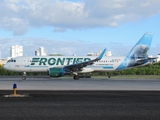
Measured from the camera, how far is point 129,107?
42.1ft

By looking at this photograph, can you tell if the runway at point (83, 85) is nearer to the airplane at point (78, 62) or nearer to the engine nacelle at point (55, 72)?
the engine nacelle at point (55, 72)

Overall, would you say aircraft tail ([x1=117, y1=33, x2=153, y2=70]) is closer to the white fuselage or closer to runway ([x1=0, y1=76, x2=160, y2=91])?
the white fuselage

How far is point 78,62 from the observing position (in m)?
42.2

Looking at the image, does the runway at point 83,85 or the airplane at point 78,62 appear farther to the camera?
the airplane at point 78,62

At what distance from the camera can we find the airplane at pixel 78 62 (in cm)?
4109

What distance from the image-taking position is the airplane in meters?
41.1

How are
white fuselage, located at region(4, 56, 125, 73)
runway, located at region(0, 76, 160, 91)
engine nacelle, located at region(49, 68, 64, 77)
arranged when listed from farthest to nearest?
white fuselage, located at region(4, 56, 125, 73)
engine nacelle, located at region(49, 68, 64, 77)
runway, located at region(0, 76, 160, 91)

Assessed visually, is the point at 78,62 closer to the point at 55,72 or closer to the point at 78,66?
the point at 78,66

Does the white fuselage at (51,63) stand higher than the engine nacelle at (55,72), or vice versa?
the white fuselage at (51,63)

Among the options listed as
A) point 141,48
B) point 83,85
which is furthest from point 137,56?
point 83,85

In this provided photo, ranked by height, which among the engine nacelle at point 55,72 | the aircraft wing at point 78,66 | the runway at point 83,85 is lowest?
the runway at point 83,85

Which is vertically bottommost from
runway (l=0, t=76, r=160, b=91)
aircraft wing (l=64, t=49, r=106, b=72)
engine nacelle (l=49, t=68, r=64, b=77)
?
runway (l=0, t=76, r=160, b=91)

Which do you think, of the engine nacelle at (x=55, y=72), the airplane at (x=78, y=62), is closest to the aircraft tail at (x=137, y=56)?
the airplane at (x=78, y=62)

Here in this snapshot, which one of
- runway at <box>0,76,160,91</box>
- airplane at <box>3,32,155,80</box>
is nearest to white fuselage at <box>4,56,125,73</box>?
airplane at <box>3,32,155,80</box>
